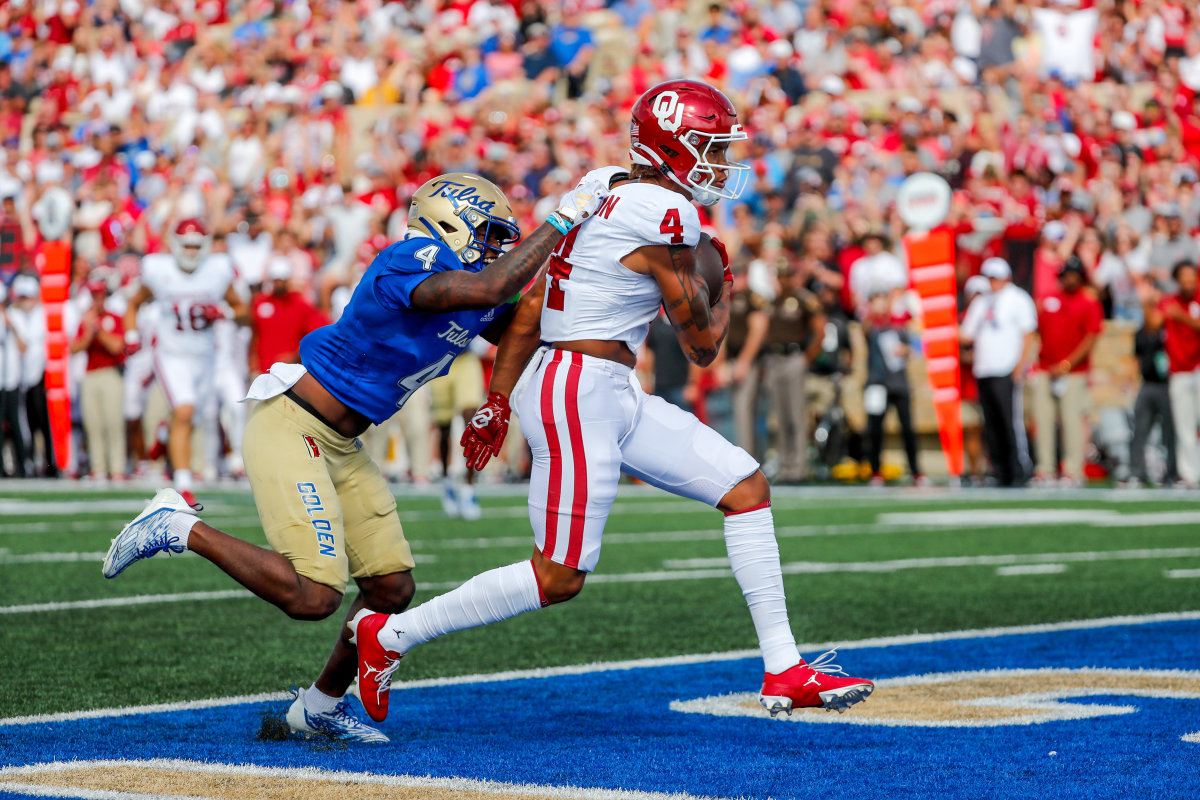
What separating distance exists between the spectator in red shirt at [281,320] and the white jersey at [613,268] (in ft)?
37.2

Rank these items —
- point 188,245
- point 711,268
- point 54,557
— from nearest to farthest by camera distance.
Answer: point 711,268, point 54,557, point 188,245

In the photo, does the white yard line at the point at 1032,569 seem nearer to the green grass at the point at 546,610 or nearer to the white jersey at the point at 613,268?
the green grass at the point at 546,610

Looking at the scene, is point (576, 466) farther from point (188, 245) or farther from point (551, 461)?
point (188, 245)

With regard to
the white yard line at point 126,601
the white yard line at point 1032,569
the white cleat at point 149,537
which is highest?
the white cleat at point 149,537

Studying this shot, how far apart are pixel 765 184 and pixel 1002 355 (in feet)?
12.3

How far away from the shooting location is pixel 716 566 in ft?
31.4

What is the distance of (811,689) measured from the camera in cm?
445

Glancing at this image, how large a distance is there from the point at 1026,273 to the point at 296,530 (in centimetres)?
1301

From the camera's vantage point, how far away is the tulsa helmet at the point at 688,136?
15.6 ft

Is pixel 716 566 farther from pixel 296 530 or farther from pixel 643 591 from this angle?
pixel 296 530

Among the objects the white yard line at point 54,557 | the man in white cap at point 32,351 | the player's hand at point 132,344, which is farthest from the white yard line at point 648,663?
the man in white cap at point 32,351

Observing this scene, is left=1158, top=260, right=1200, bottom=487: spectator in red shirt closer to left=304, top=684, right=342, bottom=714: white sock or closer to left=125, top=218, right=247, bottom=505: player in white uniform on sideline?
left=125, top=218, right=247, bottom=505: player in white uniform on sideline

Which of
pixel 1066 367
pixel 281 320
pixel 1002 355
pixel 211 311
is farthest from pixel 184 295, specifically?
pixel 1066 367

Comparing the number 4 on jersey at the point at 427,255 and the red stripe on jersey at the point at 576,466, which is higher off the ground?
the number 4 on jersey at the point at 427,255
